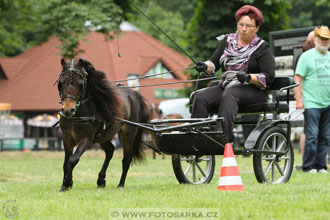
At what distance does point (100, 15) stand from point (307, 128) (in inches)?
508

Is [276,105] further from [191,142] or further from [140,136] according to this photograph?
[140,136]

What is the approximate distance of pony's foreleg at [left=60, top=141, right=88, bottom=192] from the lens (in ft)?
26.4

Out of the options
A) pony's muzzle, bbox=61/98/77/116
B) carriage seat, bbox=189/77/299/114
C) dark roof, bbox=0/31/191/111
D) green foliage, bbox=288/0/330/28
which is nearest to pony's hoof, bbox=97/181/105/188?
pony's muzzle, bbox=61/98/77/116

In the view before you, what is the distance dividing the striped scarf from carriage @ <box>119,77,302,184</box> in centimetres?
41

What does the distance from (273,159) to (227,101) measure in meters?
1.09

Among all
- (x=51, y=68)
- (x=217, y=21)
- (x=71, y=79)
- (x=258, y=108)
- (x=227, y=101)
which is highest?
(x=217, y=21)

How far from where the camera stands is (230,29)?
77.5ft

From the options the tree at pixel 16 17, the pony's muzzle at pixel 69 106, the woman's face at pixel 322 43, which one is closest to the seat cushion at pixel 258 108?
the pony's muzzle at pixel 69 106

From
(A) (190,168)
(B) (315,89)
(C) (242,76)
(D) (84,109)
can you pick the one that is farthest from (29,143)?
(C) (242,76)

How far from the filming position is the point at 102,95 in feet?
28.4

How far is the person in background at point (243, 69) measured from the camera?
8.25m

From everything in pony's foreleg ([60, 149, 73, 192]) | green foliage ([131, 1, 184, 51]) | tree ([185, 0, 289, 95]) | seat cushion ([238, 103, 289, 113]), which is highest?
green foliage ([131, 1, 184, 51])

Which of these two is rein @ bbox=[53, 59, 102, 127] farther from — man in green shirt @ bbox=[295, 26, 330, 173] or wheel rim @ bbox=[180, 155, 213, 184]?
man in green shirt @ bbox=[295, 26, 330, 173]

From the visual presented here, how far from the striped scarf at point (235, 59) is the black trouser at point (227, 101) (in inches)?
5.9
